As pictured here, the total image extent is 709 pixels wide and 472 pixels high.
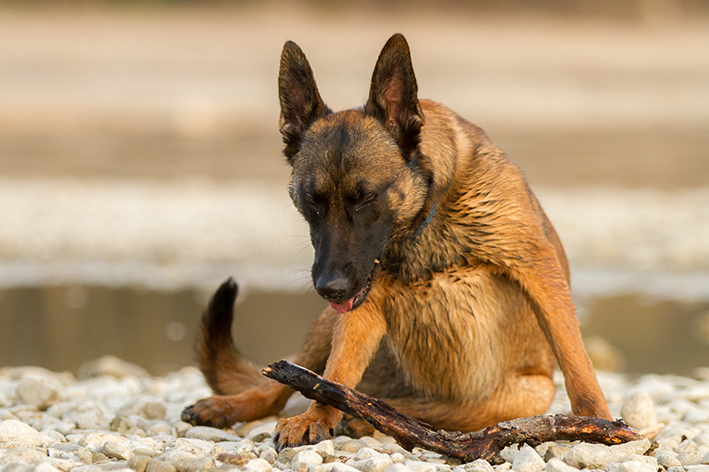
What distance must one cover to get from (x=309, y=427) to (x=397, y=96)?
1783mm

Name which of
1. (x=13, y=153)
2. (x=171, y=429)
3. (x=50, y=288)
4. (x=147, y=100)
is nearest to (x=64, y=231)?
(x=50, y=288)

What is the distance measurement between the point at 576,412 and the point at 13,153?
77.4ft

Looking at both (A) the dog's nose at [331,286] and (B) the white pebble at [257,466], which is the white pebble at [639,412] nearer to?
(A) the dog's nose at [331,286]

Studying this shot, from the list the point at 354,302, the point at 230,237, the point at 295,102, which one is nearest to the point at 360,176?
the point at 354,302

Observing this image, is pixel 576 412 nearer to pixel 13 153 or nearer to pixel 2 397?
pixel 2 397

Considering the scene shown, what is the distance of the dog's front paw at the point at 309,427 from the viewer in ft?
13.8

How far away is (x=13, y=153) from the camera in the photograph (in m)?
24.7

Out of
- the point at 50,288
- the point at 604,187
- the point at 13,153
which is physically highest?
the point at 604,187

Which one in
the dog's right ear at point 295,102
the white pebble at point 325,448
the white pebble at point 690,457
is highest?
the dog's right ear at point 295,102

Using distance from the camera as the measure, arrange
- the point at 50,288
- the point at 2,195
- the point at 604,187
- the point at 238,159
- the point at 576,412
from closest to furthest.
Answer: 1. the point at 576,412
2. the point at 50,288
3. the point at 2,195
4. the point at 604,187
5. the point at 238,159

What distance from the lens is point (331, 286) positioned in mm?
3939

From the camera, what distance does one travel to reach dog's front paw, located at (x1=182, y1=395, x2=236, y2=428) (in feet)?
16.2

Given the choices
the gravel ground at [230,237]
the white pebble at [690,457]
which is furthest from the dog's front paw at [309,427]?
the gravel ground at [230,237]

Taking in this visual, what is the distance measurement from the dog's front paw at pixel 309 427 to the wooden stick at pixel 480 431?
275mm
